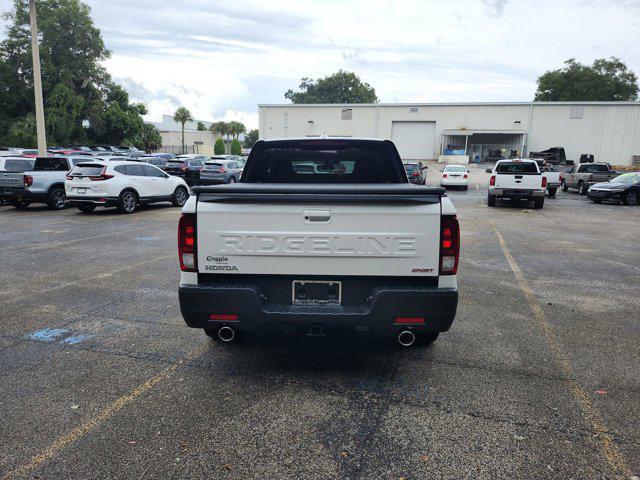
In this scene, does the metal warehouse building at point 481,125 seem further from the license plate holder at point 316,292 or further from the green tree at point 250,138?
the green tree at point 250,138

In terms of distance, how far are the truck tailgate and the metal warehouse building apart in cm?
4246

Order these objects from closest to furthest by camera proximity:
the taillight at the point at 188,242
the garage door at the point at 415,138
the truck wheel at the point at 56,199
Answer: the taillight at the point at 188,242
the truck wheel at the point at 56,199
the garage door at the point at 415,138

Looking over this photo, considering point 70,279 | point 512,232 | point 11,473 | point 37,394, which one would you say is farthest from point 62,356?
point 512,232

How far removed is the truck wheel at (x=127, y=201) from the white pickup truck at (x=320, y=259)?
41.1ft

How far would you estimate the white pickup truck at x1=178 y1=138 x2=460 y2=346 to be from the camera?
357 centimetres

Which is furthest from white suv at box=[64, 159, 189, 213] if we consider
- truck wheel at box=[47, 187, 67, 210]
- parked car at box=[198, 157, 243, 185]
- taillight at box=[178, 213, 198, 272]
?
taillight at box=[178, 213, 198, 272]

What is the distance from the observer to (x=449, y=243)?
3607 millimetres

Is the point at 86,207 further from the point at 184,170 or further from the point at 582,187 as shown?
the point at 582,187

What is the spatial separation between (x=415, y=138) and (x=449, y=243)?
1977 inches

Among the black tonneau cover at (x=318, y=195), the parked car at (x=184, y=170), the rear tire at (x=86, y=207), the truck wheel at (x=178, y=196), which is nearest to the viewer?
the black tonneau cover at (x=318, y=195)

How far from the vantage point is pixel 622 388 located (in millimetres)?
3939

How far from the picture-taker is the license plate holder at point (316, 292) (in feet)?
12.2

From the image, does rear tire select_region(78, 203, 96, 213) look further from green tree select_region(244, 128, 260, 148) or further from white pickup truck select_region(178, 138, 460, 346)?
green tree select_region(244, 128, 260, 148)

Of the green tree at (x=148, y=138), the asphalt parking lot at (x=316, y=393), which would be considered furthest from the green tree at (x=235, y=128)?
the asphalt parking lot at (x=316, y=393)
